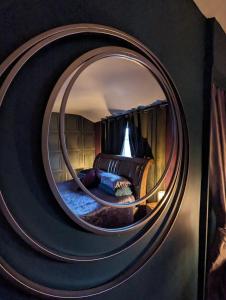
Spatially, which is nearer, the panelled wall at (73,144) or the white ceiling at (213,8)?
the panelled wall at (73,144)

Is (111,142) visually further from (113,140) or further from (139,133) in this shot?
(139,133)

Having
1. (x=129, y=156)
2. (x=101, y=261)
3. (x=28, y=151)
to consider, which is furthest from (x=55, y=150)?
(x=101, y=261)

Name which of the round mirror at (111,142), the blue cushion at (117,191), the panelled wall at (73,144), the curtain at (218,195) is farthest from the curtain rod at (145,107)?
the curtain at (218,195)

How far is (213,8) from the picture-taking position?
118cm

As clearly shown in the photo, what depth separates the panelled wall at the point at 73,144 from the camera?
0.58 metres

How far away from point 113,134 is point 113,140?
0.08ft

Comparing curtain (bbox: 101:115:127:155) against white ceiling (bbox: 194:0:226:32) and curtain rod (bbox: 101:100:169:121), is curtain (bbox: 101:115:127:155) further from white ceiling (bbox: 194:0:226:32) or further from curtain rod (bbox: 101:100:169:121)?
white ceiling (bbox: 194:0:226:32)

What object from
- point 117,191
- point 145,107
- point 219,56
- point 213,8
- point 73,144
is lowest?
point 117,191

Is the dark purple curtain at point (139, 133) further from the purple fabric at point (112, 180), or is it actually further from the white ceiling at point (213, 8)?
the white ceiling at point (213, 8)

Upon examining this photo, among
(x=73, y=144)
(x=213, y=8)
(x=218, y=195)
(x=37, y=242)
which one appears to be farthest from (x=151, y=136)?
(x=213, y=8)

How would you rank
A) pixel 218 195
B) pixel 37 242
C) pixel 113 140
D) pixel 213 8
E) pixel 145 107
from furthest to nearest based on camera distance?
pixel 218 195 → pixel 213 8 → pixel 145 107 → pixel 113 140 → pixel 37 242

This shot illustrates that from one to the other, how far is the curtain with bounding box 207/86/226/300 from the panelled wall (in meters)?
0.91

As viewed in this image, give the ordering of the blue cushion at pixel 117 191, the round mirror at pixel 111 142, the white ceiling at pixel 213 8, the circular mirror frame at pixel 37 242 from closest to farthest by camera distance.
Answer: the circular mirror frame at pixel 37 242 < the round mirror at pixel 111 142 < the blue cushion at pixel 117 191 < the white ceiling at pixel 213 8

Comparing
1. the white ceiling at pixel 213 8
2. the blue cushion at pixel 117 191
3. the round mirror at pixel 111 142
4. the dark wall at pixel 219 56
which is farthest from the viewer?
the dark wall at pixel 219 56
